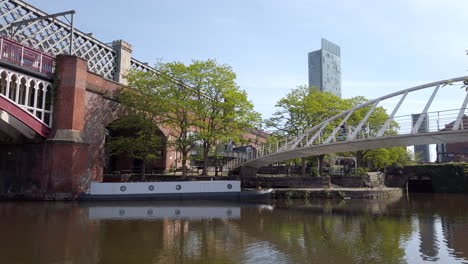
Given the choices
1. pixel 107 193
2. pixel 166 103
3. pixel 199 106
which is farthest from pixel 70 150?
pixel 199 106

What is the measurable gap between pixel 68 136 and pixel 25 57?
20.3 feet

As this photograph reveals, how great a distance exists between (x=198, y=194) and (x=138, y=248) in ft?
51.9

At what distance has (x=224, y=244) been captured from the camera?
1109 cm

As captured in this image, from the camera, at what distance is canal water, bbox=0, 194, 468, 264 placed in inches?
374

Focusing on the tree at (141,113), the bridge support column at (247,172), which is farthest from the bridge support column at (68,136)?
the bridge support column at (247,172)

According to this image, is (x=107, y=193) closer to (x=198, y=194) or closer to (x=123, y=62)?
(x=198, y=194)

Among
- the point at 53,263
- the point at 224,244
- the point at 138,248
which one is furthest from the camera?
the point at 224,244

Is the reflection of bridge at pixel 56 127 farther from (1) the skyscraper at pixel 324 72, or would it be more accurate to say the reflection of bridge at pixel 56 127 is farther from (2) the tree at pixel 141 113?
(1) the skyscraper at pixel 324 72

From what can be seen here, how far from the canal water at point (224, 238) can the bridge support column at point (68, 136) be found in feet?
19.4

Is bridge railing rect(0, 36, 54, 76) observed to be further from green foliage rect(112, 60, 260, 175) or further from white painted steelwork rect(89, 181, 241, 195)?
white painted steelwork rect(89, 181, 241, 195)

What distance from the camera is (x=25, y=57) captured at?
79.7 ft

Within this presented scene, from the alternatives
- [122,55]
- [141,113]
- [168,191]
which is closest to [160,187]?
[168,191]

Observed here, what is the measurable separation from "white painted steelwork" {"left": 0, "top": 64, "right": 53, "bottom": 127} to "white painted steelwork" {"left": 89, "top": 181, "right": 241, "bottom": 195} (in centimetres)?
613

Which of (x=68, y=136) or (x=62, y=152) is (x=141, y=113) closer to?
(x=68, y=136)
